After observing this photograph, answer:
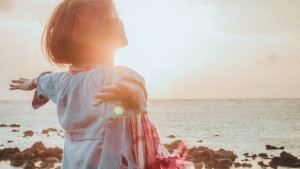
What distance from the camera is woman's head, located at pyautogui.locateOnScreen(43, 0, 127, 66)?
7.04ft

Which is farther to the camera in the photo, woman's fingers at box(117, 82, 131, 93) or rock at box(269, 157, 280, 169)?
rock at box(269, 157, 280, 169)

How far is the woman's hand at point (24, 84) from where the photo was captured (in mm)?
2748

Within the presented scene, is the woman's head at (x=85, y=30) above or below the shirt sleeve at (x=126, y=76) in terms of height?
above

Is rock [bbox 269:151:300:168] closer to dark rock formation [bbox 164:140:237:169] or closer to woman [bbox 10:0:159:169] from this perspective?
dark rock formation [bbox 164:140:237:169]

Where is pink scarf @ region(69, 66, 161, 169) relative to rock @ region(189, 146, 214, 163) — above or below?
above

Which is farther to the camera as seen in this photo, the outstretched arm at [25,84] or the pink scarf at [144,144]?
the outstretched arm at [25,84]

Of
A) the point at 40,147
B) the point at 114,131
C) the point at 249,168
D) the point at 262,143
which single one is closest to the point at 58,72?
the point at 114,131

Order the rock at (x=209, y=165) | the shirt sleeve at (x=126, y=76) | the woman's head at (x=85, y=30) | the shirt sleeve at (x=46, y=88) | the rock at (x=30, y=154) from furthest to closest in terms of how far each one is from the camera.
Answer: the rock at (x=30, y=154)
the rock at (x=209, y=165)
the shirt sleeve at (x=46, y=88)
the woman's head at (x=85, y=30)
the shirt sleeve at (x=126, y=76)

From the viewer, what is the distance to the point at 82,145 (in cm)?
211

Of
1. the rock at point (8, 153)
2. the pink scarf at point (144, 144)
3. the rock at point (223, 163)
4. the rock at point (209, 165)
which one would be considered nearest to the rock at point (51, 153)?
the rock at point (8, 153)

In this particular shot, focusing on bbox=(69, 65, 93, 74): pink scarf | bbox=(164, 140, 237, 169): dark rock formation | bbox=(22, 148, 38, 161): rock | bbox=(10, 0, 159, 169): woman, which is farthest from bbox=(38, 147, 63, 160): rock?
bbox=(69, 65, 93, 74): pink scarf

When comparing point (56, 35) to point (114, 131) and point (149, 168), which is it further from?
point (149, 168)

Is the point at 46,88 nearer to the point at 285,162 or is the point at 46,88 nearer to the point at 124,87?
the point at 124,87

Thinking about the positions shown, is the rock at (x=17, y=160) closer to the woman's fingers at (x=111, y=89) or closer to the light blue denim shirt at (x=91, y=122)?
the light blue denim shirt at (x=91, y=122)
